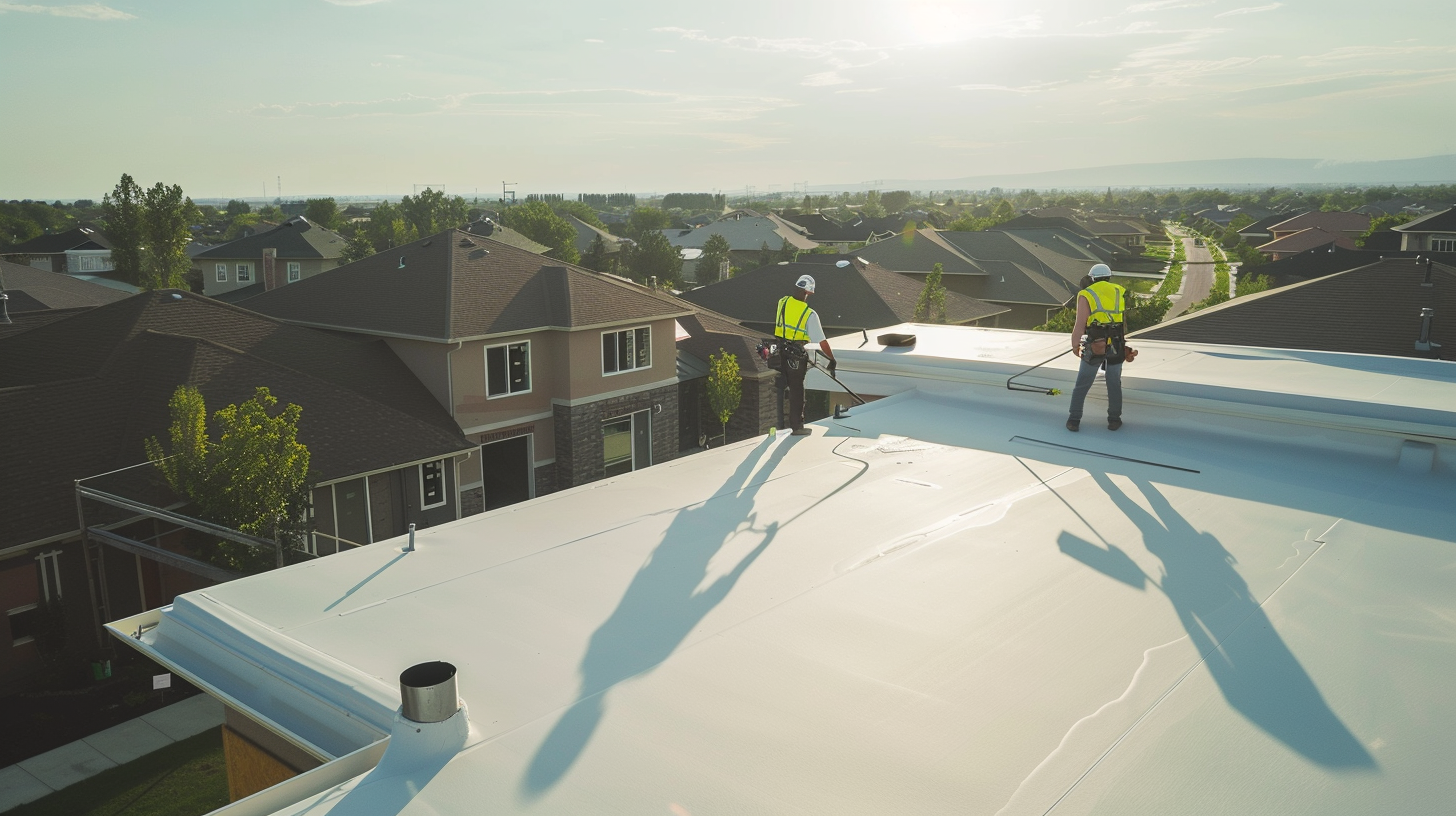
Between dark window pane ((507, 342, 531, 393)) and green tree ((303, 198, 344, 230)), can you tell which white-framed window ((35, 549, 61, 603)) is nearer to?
dark window pane ((507, 342, 531, 393))

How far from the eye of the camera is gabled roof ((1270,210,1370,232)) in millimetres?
109938

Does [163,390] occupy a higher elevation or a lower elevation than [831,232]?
lower

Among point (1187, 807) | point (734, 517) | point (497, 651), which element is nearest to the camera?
point (1187, 807)

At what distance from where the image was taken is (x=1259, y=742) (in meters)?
3.83

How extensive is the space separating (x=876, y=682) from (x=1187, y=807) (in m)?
1.37

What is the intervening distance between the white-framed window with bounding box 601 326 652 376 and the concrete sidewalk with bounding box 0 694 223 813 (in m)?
13.3

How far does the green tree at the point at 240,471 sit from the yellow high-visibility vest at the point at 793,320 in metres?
8.76

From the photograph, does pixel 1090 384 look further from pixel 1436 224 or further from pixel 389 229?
pixel 389 229

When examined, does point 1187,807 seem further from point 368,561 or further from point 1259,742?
point 368,561

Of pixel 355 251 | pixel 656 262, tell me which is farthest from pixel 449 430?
pixel 656 262

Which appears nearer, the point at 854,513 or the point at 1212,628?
the point at 1212,628

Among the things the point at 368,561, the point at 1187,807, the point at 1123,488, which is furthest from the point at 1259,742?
the point at 368,561

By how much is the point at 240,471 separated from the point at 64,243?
76.7m

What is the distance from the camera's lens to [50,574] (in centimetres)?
1465
